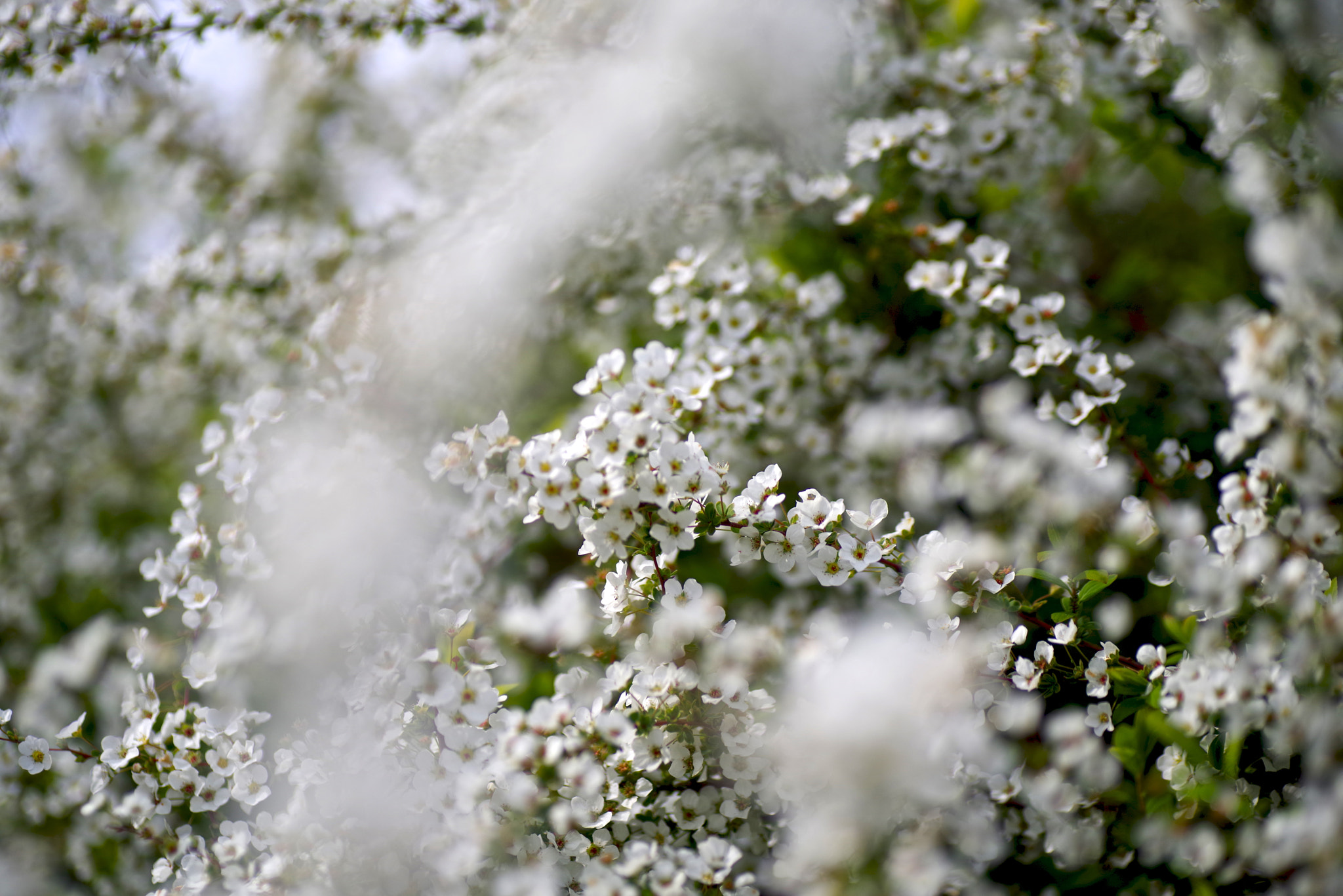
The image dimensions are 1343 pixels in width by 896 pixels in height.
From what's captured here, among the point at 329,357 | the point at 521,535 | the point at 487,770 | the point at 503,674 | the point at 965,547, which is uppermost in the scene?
the point at 329,357

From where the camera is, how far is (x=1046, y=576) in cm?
107

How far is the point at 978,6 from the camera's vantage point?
2.36 metres

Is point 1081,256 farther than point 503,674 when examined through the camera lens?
Yes

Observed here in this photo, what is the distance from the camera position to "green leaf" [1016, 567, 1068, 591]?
1.01m

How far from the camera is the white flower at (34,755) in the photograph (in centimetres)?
121

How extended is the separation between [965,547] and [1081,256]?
178cm

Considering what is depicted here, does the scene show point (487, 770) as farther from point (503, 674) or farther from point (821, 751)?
point (503, 674)

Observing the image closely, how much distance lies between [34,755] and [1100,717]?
147 cm

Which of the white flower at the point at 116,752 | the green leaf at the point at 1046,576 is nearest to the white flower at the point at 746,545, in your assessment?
the green leaf at the point at 1046,576

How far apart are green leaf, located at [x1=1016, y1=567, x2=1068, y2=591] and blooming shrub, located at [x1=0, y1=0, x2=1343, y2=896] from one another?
26mm

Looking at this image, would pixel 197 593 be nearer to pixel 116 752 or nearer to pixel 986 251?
pixel 116 752

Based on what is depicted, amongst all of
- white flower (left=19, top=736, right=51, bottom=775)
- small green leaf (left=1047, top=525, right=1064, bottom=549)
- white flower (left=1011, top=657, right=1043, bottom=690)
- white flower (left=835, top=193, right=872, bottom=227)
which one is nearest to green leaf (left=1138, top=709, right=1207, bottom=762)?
white flower (left=1011, top=657, right=1043, bottom=690)

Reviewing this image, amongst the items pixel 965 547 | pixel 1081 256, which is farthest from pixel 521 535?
pixel 1081 256

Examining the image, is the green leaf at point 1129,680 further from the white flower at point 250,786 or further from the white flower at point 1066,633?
the white flower at point 250,786
